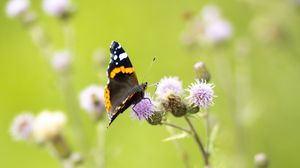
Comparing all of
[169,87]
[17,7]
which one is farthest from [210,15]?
[169,87]

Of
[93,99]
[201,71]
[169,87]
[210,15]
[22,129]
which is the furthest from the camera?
[210,15]

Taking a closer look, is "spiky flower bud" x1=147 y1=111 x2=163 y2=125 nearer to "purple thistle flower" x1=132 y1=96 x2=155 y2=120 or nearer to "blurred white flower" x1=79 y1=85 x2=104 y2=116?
"purple thistle flower" x1=132 y1=96 x2=155 y2=120

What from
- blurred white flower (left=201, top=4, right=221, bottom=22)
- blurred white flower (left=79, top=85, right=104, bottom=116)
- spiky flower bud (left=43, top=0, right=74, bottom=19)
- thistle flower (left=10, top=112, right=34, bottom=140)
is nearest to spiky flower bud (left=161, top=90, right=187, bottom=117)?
blurred white flower (left=79, top=85, right=104, bottom=116)

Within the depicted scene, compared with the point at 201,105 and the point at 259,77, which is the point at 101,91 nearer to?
the point at 201,105

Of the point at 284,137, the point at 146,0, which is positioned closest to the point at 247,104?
the point at 284,137

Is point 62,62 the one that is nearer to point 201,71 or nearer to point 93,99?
point 93,99

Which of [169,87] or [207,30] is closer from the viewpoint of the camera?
[169,87]
